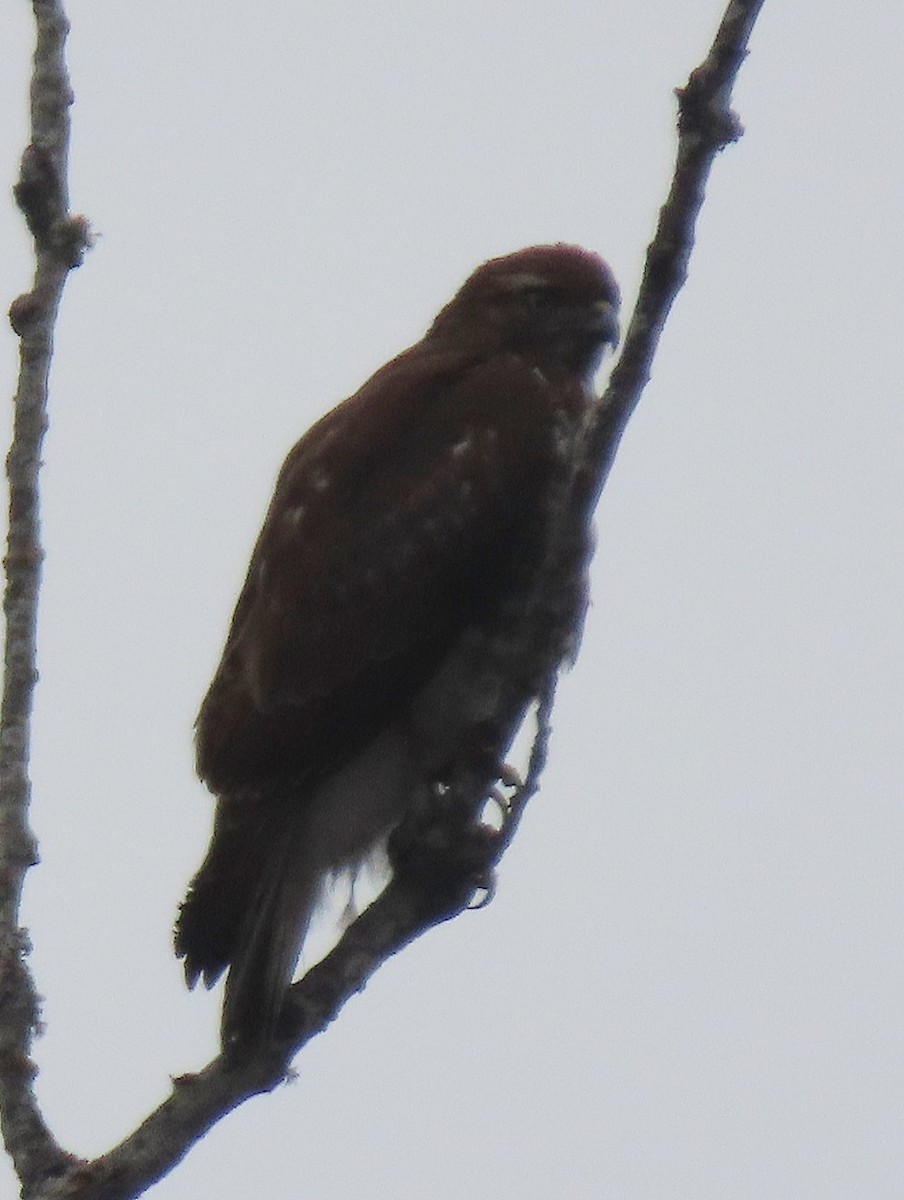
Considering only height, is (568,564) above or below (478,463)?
below

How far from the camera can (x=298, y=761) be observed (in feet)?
14.5

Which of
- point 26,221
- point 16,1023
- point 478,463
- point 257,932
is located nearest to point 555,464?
point 478,463

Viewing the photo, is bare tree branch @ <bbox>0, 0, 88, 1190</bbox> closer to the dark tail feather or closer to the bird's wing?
the dark tail feather

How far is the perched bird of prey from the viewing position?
14.1 ft

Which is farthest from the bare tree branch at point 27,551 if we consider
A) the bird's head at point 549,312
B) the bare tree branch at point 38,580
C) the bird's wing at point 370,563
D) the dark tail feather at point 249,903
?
the bird's head at point 549,312

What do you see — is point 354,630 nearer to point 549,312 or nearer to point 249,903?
point 249,903

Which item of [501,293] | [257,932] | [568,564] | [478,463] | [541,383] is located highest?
[501,293]

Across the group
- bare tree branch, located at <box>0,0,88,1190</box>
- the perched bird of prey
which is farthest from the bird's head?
bare tree branch, located at <box>0,0,88,1190</box>

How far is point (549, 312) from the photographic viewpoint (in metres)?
5.76

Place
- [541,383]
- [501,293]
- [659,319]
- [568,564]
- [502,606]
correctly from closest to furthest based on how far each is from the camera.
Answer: [659,319], [568,564], [502,606], [541,383], [501,293]

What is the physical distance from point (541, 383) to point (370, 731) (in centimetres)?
121

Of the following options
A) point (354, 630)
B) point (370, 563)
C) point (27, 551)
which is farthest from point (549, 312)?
point (27, 551)

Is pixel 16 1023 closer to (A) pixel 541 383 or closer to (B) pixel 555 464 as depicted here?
(B) pixel 555 464

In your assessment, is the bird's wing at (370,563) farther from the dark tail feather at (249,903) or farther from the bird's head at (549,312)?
the bird's head at (549,312)
